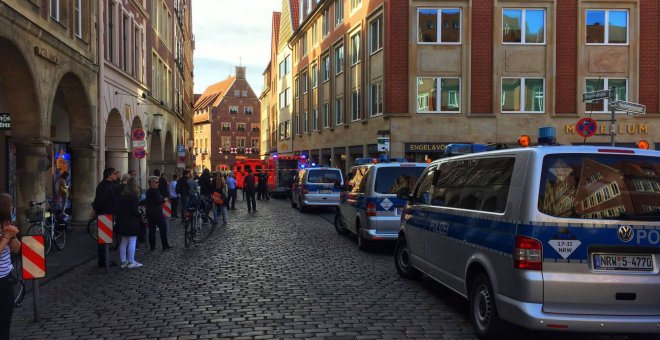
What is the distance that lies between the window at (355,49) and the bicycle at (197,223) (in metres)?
19.1

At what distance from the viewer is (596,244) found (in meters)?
4.75

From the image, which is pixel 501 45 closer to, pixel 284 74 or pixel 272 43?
pixel 284 74

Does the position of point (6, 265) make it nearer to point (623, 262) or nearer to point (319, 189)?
point (623, 262)

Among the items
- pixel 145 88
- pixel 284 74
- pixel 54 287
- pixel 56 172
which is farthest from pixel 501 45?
pixel 284 74

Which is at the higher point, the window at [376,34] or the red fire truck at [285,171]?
the window at [376,34]

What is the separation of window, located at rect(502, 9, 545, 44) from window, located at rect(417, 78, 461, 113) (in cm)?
315

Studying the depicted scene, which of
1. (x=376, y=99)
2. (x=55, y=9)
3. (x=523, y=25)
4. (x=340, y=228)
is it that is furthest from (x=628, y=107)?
(x=376, y=99)

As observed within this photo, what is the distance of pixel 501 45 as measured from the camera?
86.1 ft

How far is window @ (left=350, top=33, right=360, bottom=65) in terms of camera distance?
105 feet

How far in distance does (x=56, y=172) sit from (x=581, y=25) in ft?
74.5

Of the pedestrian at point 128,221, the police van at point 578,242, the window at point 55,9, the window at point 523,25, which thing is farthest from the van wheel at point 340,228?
the window at point 523,25

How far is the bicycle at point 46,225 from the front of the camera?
1085 centimetres

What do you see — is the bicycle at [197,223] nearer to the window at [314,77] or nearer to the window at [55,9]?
the window at [55,9]

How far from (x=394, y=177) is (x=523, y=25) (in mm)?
18268
